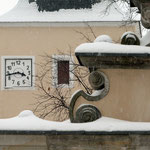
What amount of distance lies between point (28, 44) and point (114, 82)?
16769 millimetres

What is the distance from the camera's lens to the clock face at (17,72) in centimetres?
2267

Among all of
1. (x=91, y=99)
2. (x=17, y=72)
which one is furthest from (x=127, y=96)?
(x=17, y=72)

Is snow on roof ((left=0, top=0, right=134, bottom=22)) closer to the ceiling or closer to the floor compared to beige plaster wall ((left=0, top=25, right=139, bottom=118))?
closer to the ceiling

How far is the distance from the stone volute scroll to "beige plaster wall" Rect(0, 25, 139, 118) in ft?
52.8

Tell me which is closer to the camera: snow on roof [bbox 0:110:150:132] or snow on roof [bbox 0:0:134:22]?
snow on roof [bbox 0:110:150:132]

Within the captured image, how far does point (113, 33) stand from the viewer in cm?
2220

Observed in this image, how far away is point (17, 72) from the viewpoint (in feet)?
75.0

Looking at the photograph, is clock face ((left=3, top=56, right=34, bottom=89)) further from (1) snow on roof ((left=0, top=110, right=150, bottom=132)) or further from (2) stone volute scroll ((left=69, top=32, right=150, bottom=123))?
(1) snow on roof ((left=0, top=110, right=150, bottom=132))

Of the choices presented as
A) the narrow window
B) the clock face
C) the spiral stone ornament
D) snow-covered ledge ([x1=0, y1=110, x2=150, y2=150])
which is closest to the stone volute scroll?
the spiral stone ornament

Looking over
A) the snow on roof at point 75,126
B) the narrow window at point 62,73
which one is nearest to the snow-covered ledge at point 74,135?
the snow on roof at point 75,126

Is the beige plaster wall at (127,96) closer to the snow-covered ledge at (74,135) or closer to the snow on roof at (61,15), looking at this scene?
the snow-covered ledge at (74,135)

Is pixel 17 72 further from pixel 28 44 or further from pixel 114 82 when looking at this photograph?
pixel 114 82

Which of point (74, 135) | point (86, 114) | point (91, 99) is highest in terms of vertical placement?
point (91, 99)

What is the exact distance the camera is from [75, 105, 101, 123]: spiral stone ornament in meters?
6.28
